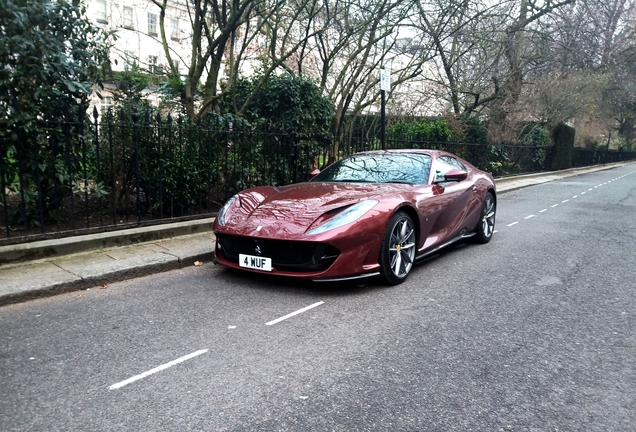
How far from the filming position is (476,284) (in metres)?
4.89

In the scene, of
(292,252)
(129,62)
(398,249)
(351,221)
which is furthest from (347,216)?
(129,62)

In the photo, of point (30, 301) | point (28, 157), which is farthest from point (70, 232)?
point (30, 301)

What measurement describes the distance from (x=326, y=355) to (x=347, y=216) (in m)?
1.54

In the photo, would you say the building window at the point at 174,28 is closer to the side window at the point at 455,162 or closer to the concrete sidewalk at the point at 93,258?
the concrete sidewalk at the point at 93,258

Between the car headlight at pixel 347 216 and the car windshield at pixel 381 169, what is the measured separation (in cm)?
110

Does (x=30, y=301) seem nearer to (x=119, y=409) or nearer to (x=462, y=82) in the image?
(x=119, y=409)

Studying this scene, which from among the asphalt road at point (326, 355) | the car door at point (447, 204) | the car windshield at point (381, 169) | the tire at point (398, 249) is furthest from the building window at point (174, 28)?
the asphalt road at point (326, 355)

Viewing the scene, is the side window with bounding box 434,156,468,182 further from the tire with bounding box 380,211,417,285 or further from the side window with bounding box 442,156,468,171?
the tire with bounding box 380,211,417,285

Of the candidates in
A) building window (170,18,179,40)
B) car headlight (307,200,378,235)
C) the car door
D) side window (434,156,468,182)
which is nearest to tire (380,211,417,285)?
car headlight (307,200,378,235)

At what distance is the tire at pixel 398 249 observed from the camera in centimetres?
455

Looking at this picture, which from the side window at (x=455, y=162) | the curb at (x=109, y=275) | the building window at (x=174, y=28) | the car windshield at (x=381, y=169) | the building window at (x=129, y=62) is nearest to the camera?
the curb at (x=109, y=275)

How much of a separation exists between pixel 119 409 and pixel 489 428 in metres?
1.95

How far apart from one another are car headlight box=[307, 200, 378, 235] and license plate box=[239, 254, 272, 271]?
52 centimetres

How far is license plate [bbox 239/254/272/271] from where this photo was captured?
439cm
